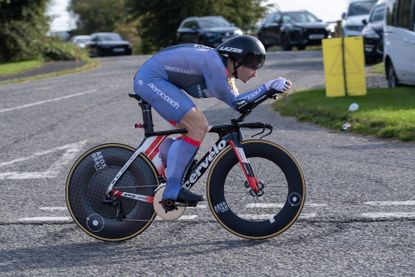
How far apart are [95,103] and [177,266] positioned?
12650mm

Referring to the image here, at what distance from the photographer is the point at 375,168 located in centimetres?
941

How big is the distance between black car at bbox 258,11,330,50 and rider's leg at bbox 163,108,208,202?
3006 cm

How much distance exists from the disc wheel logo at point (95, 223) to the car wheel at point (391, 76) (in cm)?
1225

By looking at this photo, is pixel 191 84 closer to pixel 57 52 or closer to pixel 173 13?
pixel 57 52

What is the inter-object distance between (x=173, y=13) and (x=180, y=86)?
186 feet

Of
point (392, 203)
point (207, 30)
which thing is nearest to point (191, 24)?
point (207, 30)

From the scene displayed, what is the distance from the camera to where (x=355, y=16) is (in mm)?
31500

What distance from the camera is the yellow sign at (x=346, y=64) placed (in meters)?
16.5

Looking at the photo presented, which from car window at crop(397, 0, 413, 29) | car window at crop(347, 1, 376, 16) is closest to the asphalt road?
car window at crop(397, 0, 413, 29)

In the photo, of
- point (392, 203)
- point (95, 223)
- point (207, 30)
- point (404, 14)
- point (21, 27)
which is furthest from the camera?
point (207, 30)

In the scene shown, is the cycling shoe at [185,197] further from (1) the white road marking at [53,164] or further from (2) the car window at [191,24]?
(2) the car window at [191,24]

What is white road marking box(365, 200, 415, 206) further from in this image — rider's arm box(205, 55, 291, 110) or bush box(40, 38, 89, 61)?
bush box(40, 38, 89, 61)

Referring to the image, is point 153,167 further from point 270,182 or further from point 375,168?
point 375,168

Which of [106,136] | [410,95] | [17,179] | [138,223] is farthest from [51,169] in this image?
[410,95]
